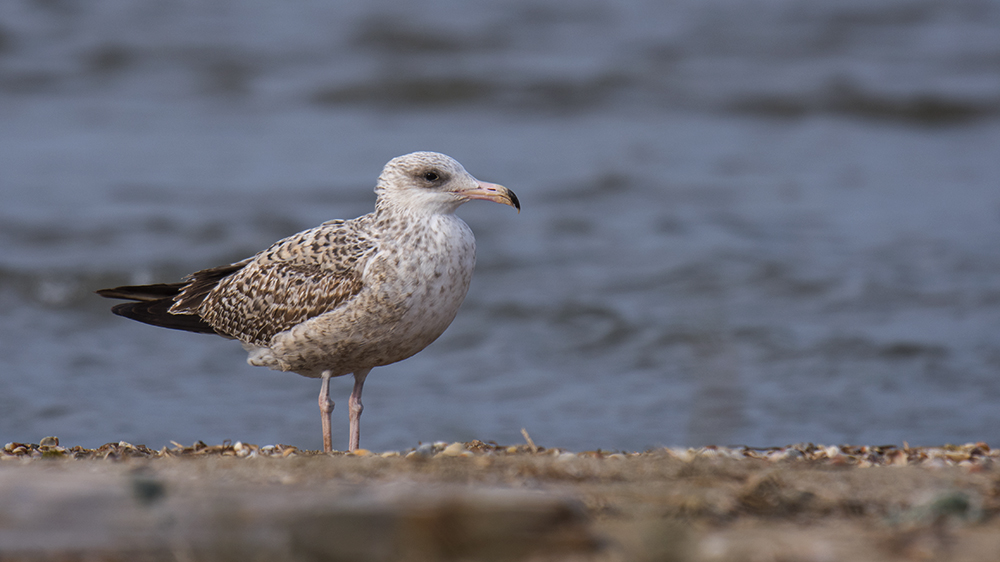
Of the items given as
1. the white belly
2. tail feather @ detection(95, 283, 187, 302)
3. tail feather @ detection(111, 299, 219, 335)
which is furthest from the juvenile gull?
tail feather @ detection(95, 283, 187, 302)

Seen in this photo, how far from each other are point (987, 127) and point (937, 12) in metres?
5.14

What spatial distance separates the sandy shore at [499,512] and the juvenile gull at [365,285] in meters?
1.55

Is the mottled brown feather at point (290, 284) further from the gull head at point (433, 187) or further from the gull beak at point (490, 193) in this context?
the gull beak at point (490, 193)

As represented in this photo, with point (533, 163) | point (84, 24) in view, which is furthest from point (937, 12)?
point (84, 24)

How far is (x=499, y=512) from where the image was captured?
271cm

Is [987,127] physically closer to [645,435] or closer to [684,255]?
[684,255]

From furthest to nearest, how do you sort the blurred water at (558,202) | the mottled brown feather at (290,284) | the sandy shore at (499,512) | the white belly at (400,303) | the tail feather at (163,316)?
the blurred water at (558,202) < the tail feather at (163,316) < the mottled brown feather at (290,284) < the white belly at (400,303) < the sandy shore at (499,512)

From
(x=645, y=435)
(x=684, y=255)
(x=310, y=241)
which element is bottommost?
(x=645, y=435)

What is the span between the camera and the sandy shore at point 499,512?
106 inches

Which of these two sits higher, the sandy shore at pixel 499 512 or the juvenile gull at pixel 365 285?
the juvenile gull at pixel 365 285

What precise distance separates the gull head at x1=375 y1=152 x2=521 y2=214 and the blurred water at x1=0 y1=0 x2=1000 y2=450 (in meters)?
1.64

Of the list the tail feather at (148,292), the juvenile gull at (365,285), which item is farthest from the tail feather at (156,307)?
the juvenile gull at (365,285)

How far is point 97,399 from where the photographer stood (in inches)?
300

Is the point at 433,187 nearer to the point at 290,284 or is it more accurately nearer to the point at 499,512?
the point at 290,284
